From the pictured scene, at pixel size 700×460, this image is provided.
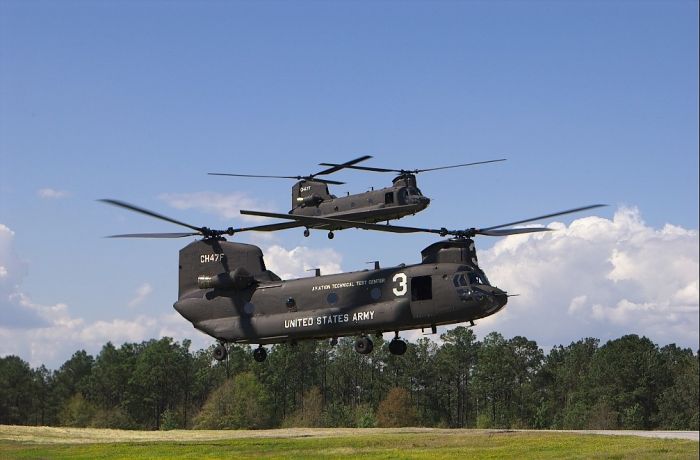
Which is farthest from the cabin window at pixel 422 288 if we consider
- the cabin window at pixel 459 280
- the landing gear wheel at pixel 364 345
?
the landing gear wheel at pixel 364 345

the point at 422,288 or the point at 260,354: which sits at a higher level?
the point at 422,288

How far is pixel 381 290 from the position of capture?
1622 inches

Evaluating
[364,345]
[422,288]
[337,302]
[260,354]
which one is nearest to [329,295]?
[337,302]

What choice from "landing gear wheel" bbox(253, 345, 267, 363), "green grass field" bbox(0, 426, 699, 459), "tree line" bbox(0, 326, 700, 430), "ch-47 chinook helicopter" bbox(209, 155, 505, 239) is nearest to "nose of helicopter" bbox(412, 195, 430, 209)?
"ch-47 chinook helicopter" bbox(209, 155, 505, 239)

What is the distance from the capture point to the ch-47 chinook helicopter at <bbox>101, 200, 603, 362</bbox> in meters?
39.9

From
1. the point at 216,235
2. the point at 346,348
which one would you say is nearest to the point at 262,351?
the point at 216,235

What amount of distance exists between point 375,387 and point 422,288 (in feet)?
337

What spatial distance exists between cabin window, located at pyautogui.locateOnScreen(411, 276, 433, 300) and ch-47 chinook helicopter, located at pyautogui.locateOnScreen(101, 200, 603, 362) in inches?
1.6

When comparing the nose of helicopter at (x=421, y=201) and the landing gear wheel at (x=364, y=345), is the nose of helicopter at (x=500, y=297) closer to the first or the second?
the landing gear wheel at (x=364, y=345)

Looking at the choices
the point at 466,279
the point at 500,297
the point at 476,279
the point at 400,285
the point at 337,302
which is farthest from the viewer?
the point at 337,302

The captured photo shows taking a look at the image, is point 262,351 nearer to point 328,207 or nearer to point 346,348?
point 328,207

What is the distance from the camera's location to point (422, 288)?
40.4 metres

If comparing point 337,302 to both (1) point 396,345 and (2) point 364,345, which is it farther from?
(1) point 396,345

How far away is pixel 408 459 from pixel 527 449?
6.16 metres
